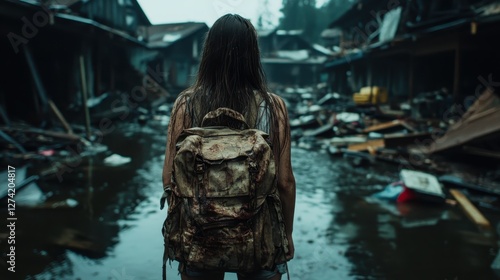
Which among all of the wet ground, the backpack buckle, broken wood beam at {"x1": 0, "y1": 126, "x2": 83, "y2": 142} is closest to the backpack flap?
the backpack buckle

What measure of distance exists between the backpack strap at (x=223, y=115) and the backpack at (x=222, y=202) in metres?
0.09

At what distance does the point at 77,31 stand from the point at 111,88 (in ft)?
19.9

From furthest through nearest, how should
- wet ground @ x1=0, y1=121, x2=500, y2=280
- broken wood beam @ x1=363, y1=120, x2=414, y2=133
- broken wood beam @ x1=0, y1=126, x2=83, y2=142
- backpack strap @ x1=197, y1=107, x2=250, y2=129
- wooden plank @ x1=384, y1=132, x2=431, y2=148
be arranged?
1. broken wood beam @ x1=363, y1=120, x2=414, y2=133
2. wooden plank @ x1=384, y1=132, x2=431, y2=148
3. broken wood beam @ x1=0, y1=126, x2=83, y2=142
4. wet ground @ x1=0, y1=121, x2=500, y2=280
5. backpack strap @ x1=197, y1=107, x2=250, y2=129

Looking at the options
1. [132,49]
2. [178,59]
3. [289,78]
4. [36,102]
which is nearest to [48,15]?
[36,102]

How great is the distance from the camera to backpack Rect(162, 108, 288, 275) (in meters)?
1.36

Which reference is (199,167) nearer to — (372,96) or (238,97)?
(238,97)

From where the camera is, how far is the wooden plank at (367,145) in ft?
31.6

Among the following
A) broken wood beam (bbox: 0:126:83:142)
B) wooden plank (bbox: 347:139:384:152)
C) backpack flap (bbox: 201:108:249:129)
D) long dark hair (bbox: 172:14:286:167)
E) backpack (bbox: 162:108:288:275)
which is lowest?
wooden plank (bbox: 347:139:384:152)

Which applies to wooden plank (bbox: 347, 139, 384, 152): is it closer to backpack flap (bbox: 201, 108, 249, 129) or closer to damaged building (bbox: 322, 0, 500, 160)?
damaged building (bbox: 322, 0, 500, 160)

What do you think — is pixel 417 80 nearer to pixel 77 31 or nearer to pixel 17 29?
pixel 77 31

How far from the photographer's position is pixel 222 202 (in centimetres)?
136

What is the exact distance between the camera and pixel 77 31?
1274 centimetres

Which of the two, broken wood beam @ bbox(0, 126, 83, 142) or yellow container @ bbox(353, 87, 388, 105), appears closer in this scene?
broken wood beam @ bbox(0, 126, 83, 142)

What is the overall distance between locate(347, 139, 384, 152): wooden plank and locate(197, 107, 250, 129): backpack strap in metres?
8.50
